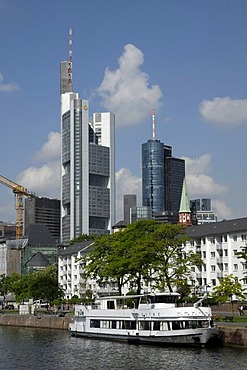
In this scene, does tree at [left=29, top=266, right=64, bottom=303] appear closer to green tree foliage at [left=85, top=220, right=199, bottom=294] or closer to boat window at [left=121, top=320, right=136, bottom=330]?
green tree foliage at [left=85, top=220, right=199, bottom=294]

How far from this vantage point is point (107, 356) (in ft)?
245

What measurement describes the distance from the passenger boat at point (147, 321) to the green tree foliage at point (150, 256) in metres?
10.3

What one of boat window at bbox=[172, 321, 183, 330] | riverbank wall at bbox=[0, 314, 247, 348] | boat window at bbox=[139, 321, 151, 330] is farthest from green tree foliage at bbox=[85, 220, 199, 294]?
boat window at bbox=[172, 321, 183, 330]

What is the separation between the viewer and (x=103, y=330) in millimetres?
95188

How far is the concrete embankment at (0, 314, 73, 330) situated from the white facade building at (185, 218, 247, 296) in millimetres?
35325

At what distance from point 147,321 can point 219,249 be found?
2562 inches

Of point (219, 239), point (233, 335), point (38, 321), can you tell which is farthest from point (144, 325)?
point (219, 239)

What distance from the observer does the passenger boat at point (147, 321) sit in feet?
258

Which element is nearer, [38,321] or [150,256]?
[150,256]

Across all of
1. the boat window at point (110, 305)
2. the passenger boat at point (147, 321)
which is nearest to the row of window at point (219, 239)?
the passenger boat at point (147, 321)

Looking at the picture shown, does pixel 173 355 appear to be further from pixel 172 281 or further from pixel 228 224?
pixel 228 224

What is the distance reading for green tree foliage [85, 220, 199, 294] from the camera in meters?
104

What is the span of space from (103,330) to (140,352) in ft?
62.2

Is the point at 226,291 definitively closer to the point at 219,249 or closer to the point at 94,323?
the point at 94,323
